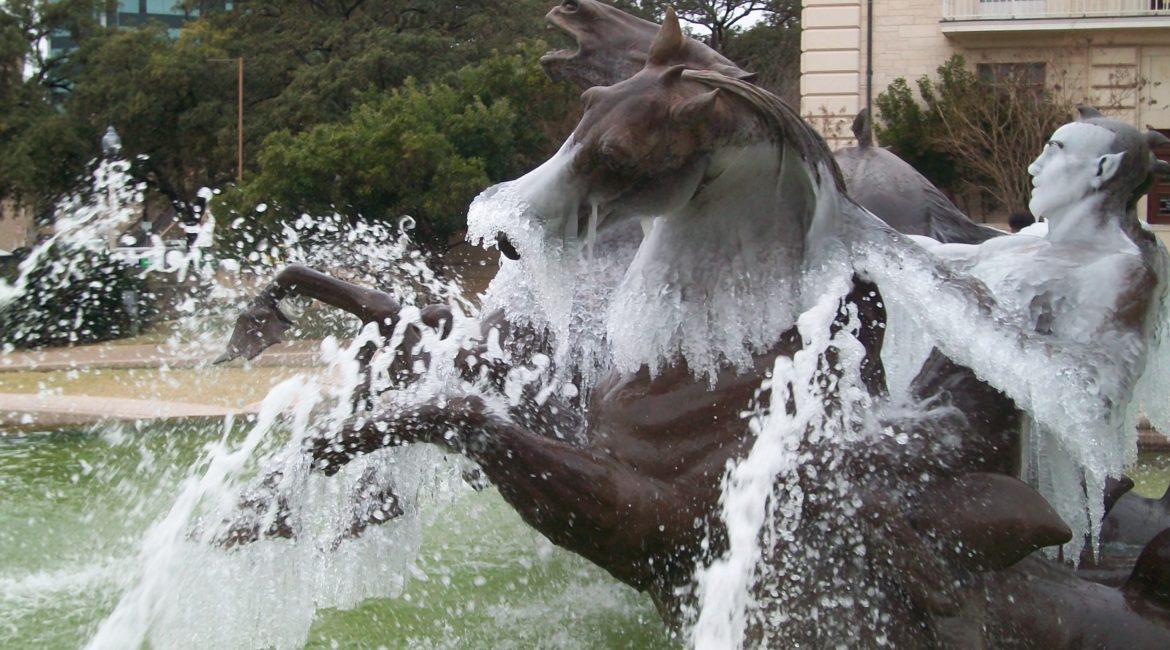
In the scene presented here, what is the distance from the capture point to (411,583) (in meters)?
4.56

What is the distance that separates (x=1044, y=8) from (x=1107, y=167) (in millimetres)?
20162

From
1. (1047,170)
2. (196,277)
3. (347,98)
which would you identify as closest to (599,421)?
(1047,170)

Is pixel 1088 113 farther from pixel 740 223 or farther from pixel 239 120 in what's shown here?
pixel 239 120

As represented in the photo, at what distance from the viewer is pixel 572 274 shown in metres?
3.12

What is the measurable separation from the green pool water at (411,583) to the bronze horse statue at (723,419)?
920mm

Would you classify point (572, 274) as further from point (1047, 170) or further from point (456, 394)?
point (1047, 170)

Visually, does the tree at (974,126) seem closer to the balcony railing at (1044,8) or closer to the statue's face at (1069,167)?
the balcony railing at (1044,8)

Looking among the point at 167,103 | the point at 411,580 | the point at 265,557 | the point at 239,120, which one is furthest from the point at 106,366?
the point at 167,103

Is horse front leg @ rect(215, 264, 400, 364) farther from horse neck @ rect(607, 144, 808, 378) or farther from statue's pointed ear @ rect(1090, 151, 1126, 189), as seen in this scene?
statue's pointed ear @ rect(1090, 151, 1126, 189)

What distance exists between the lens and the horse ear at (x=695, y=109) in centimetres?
Answer: 302

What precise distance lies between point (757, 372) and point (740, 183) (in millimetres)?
476

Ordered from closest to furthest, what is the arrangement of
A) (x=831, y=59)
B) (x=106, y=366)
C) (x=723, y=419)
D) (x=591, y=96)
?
(x=591, y=96) < (x=723, y=419) < (x=106, y=366) < (x=831, y=59)

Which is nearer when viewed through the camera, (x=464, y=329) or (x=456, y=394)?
(x=456, y=394)

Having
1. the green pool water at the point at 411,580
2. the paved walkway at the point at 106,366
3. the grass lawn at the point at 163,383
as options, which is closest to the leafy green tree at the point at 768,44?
the paved walkway at the point at 106,366
